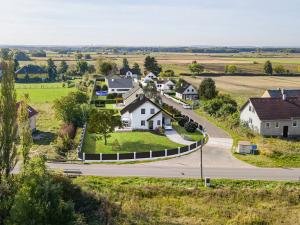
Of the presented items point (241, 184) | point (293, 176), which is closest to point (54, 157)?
point (241, 184)

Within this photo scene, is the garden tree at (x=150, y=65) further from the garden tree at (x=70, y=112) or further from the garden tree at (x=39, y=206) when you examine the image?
the garden tree at (x=39, y=206)

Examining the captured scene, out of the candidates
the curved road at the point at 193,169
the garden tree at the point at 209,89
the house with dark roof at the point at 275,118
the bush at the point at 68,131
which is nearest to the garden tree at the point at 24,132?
the curved road at the point at 193,169

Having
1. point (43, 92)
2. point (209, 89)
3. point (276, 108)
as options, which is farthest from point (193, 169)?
point (43, 92)

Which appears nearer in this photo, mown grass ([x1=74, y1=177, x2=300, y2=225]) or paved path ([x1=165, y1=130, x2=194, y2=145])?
mown grass ([x1=74, y1=177, x2=300, y2=225])

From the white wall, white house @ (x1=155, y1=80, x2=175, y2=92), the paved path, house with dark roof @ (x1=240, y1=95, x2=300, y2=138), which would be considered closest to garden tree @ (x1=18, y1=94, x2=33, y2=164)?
the paved path

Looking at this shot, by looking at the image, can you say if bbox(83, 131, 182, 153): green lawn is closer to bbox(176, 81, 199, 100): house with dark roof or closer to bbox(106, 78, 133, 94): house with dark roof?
bbox(176, 81, 199, 100): house with dark roof

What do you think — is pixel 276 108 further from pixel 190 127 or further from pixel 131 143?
pixel 131 143

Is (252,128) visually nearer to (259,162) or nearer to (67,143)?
(259,162)
